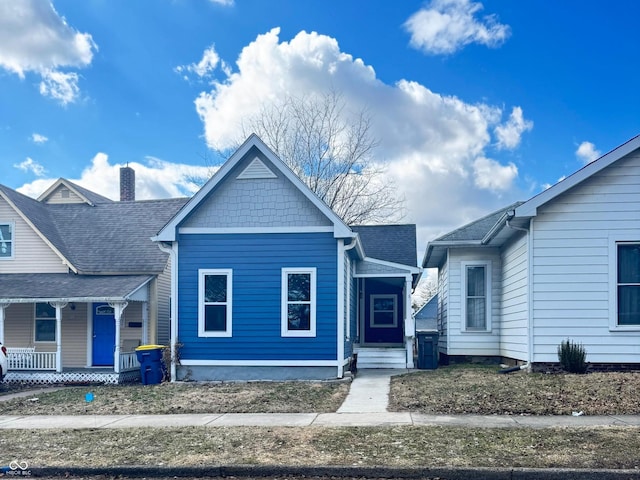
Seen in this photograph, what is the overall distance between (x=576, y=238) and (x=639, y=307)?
6.14 ft

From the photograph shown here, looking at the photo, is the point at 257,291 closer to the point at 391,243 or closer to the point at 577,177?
the point at 577,177

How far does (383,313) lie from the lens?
21.5 m

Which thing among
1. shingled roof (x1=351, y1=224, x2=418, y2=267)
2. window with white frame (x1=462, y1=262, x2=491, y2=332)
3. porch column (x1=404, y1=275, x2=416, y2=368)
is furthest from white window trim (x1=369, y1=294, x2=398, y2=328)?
window with white frame (x1=462, y1=262, x2=491, y2=332)

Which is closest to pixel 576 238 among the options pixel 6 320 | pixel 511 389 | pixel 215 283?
pixel 511 389

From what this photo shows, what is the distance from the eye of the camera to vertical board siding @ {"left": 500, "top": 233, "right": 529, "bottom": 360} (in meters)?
13.3

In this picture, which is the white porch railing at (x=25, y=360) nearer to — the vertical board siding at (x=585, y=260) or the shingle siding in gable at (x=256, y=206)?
the shingle siding in gable at (x=256, y=206)

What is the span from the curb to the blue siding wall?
7437mm

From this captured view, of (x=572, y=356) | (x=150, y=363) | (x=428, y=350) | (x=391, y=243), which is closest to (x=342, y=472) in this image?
(x=572, y=356)

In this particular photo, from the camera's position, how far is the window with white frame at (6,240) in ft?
61.5

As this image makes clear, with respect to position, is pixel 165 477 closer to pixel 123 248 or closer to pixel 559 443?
pixel 559 443

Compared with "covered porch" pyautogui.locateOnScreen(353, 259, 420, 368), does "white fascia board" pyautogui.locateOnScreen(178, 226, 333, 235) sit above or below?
above

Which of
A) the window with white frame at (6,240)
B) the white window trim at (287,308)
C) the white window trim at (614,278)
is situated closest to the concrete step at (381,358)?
the white window trim at (287,308)

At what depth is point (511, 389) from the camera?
1109cm

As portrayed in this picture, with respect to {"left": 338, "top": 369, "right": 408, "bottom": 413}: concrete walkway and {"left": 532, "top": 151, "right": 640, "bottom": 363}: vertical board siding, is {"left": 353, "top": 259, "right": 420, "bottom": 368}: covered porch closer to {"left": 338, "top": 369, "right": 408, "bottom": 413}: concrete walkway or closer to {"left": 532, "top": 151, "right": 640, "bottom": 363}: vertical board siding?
{"left": 338, "top": 369, "right": 408, "bottom": 413}: concrete walkway
